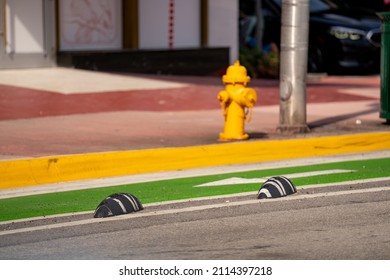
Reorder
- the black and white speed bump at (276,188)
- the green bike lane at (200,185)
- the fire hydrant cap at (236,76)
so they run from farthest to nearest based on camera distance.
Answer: the fire hydrant cap at (236,76), the black and white speed bump at (276,188), the green bike lane at (200,185)

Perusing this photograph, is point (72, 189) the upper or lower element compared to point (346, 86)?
lower

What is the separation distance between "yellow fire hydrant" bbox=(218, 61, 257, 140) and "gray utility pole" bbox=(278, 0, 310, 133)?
2.68ft

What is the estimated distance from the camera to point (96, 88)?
1912 cm

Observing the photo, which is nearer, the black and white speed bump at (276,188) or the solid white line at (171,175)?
the black and white speed bump at (276,188)

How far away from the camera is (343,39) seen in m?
24.2

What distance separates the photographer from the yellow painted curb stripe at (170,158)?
11.4 m

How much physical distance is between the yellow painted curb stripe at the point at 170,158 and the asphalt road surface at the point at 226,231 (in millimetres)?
1963

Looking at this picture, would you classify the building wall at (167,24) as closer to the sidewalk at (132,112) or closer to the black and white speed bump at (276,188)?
the sidewalk at (132,112)

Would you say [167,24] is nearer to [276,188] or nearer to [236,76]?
[236,76]

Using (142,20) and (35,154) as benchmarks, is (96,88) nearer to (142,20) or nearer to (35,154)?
(142,20)

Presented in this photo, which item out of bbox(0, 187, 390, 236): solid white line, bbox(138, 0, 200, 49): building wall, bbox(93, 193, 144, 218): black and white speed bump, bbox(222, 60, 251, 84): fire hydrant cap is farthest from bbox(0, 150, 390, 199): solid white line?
bbox(138, 0, 200, 49): building wall

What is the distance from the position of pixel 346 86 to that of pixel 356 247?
46.2 ft

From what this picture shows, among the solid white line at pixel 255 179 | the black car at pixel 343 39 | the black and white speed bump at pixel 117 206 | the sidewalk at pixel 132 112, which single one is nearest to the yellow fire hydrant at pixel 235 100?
the sidewalk at pixel 132 112
